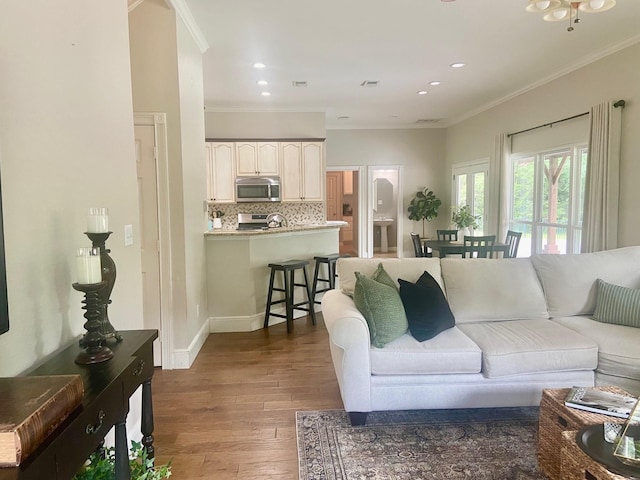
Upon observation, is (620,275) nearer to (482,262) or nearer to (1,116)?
(482,262)

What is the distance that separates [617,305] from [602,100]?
2.48 m

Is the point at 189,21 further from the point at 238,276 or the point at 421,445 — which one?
the point at 421,445

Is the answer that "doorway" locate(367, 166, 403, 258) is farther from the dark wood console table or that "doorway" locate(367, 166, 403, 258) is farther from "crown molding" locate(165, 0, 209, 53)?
the dark wood console table

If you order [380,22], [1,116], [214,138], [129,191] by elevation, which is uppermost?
[380,22]

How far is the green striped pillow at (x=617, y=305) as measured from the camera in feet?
9.54

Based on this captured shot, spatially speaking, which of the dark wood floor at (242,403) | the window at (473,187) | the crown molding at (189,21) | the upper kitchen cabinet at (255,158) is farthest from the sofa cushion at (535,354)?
the upper kitchen cabinet at (255,158)

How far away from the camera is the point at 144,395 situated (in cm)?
183

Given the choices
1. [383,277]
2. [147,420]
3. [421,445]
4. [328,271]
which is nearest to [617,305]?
[383,277]

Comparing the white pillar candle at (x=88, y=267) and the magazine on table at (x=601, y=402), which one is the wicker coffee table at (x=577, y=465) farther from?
the white pillar candle at (x=88, y=267)

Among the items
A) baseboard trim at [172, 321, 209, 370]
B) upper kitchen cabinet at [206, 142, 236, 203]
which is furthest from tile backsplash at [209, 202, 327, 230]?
baseboard trim at [172, 321, 209, 370]

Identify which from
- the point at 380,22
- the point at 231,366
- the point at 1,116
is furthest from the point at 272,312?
the point at 1,116

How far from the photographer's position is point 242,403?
9.55ft

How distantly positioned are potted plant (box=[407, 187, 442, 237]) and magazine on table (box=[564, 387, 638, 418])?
6.63 meters

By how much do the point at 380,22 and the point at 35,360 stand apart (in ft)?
11.4
